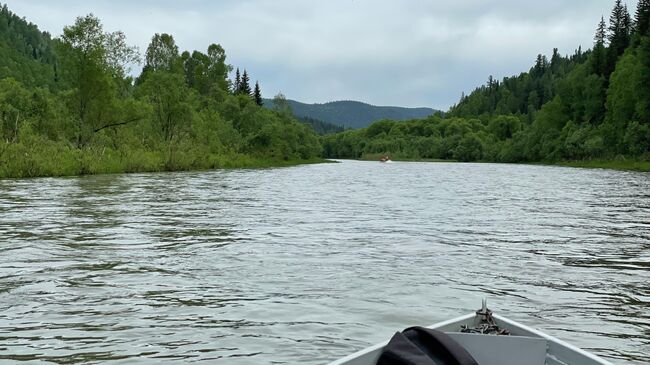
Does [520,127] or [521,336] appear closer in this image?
[521,336]

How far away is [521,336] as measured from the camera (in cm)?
399

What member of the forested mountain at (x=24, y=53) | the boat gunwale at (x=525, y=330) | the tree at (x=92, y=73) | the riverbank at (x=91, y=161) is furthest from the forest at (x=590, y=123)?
the forested mountain at (x=24, y=53)

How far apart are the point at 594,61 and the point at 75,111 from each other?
92.4 meters

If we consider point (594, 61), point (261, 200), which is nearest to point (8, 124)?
point (261, 200)

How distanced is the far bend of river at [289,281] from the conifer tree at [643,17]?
85.9 metres

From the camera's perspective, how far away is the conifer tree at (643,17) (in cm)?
8862

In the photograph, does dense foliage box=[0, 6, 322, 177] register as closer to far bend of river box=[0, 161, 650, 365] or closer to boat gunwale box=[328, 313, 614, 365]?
far bend of river box=[0, 161, 650, 365]

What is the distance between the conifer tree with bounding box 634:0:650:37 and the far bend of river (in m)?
85.9

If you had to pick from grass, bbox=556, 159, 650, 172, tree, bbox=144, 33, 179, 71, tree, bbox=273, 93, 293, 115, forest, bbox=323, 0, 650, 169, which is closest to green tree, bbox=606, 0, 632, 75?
forest, bbox=323, 0, 650, 169

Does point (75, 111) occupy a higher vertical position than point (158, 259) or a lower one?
higher

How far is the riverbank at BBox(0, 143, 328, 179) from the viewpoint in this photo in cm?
3128

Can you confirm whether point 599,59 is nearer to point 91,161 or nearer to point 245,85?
point 245,85

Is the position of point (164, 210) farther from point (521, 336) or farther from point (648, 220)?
point (521, 336)

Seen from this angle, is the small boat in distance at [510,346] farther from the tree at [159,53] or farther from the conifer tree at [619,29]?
the conifer tree at [619,29]
